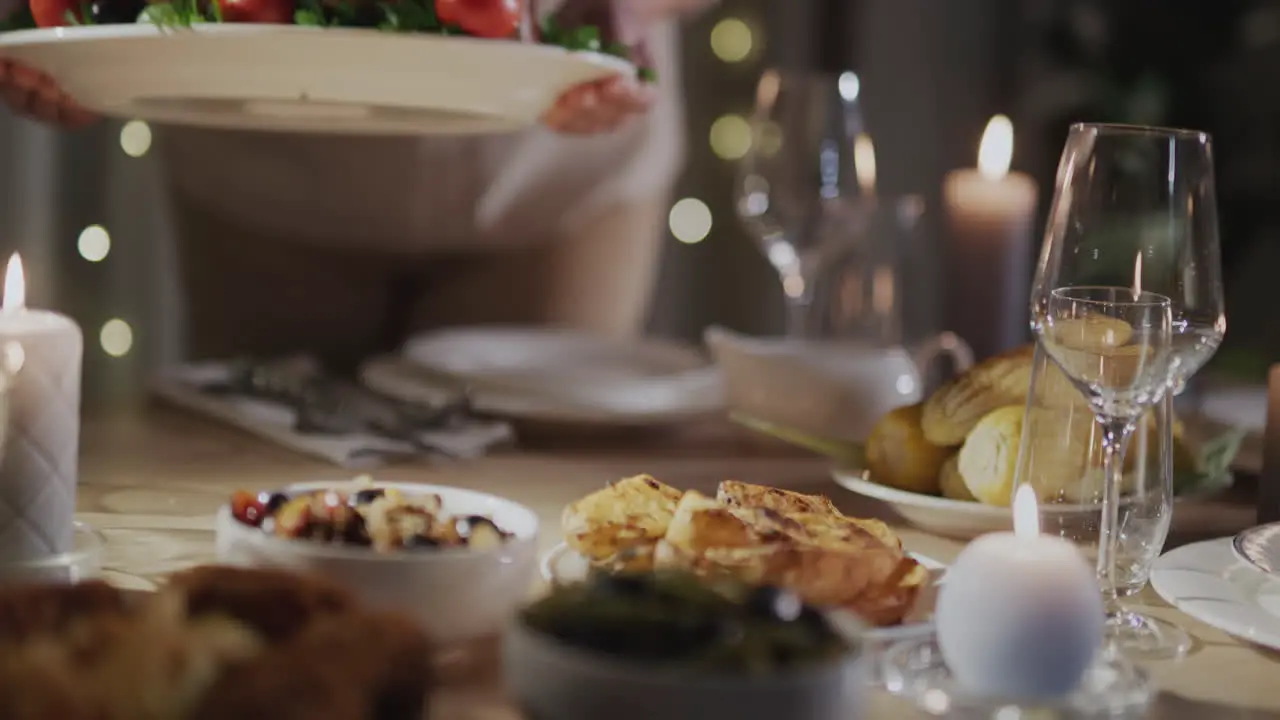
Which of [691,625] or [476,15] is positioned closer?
[691,625]

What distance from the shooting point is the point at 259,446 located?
129 cm

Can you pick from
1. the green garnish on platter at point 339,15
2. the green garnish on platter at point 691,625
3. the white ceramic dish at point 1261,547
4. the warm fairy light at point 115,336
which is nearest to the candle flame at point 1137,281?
the white ceramic dish at point 1261,547

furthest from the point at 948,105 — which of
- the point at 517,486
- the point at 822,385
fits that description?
the point at 517,486

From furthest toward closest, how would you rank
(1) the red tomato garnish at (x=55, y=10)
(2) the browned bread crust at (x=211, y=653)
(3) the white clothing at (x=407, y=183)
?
(3) the white clothing at (x=407, y=183)
(1) the red tomato garnish at (x=55, y=10)
(2) the browned bread crust at (x=211, y=653)

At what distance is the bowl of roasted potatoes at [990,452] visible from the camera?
0.87 metres

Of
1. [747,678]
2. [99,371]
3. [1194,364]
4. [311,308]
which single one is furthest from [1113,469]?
[99,371]

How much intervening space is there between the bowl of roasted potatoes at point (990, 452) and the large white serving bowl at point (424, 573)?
0.35 m

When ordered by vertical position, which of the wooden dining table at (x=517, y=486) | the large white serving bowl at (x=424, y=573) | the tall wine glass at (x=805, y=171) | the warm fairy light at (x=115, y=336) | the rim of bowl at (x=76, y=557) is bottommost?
the warm fairy light at (x=115, y=336)

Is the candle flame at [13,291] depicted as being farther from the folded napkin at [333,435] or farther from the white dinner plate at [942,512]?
the white dinner plate at [942,512]

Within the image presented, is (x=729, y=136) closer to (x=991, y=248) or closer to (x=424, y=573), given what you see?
(x=991, y=248)

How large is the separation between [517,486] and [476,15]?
0.42m

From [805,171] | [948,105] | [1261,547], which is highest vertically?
[948,105]

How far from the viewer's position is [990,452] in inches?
39.1

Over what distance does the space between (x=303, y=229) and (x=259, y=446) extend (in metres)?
0.68
